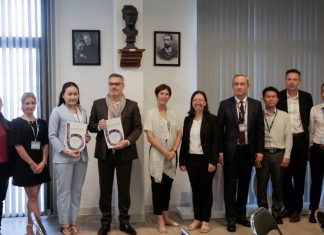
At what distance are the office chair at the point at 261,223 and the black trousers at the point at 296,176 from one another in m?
2.06

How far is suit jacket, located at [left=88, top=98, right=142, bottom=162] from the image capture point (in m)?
3.71

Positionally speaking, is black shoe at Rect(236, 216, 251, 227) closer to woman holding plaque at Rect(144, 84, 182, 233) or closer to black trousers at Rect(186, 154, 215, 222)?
black trousers at Rect(186, 154, 215, 222)

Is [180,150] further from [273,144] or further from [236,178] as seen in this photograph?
[273,144]

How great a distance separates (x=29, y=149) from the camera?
351cm

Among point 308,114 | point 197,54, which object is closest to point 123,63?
point 197,54

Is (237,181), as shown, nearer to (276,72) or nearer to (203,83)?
(203,83)

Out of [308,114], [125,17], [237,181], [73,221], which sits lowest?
[73,221]

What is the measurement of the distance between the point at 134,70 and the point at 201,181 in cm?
140

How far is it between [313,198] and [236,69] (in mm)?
1730

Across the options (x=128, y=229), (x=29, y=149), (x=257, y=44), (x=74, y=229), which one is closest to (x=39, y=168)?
(x=29, y=149)

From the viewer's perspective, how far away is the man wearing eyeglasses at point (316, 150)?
4066 millimetres

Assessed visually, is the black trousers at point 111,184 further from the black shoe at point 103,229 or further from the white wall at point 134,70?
the white wall at point 134,70

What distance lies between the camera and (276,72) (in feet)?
15.8

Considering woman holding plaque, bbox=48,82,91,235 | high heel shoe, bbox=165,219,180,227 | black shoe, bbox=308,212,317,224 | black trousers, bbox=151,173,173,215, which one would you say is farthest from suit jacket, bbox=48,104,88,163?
black shoe, bbox=308,212,317,224
